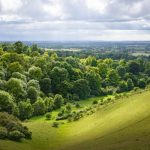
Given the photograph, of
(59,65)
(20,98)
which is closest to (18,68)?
(20,98)

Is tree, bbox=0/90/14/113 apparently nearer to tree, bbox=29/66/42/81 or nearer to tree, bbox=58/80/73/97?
tree, bbox=29/66/42/81

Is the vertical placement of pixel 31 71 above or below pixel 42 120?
above

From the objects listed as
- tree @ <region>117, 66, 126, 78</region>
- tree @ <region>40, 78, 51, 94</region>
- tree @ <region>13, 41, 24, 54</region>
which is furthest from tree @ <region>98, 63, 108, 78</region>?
tree @ <region>40, 78, 51, 94</region>

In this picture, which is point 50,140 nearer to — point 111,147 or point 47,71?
point 111,147

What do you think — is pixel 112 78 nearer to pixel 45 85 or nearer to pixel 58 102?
pixel 45 85

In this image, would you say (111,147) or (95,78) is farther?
(95,78)

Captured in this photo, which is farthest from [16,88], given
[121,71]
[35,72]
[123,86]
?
[121,71]

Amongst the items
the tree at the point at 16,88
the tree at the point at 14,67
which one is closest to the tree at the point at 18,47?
the tree at the point at 14,67
